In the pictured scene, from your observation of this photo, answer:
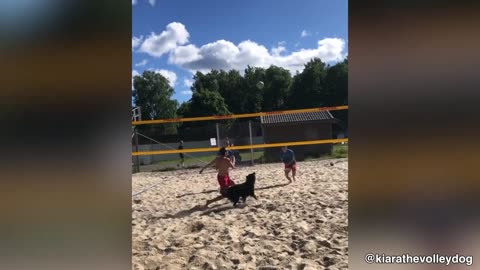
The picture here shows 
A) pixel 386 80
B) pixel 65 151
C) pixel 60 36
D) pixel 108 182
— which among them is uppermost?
pixel 60 36

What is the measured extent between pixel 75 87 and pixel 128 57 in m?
0.26

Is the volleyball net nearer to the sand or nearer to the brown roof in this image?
the brown roof

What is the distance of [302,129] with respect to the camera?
→ 6.22ft

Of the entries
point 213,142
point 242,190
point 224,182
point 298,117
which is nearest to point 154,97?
point 213,142

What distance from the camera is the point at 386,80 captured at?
1282mm

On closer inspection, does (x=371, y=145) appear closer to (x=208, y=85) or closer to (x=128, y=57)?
(x=208, y=85)

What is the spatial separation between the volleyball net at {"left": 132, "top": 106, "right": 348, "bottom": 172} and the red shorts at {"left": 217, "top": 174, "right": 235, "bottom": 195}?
180 millimetres

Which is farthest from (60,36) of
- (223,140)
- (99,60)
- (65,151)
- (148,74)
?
(223,140)

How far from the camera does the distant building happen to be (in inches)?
70.4

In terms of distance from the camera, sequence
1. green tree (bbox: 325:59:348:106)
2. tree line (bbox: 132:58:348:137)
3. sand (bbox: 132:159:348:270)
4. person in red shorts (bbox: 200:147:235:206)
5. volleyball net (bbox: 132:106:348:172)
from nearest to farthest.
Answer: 1. green tree (bbox: 325:59:348:106)
2. tree line (bbox: 132:58:348:137)
3. sand (bbox: 132:159:348:270)
4. volleyball net (bbox: 132:106:348:172)
5. person in red shorts (bbox: 200:147:235:206)

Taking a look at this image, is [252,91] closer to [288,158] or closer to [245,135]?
[245,135]

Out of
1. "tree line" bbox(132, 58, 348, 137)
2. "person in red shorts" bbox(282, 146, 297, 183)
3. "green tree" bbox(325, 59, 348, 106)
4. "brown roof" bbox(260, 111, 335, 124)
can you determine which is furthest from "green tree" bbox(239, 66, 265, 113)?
"person in red shorts" bbox(282, 146, 297, 183)

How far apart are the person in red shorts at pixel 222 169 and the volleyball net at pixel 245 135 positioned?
57 millimetres

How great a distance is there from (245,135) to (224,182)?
2.02 ft
